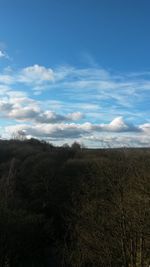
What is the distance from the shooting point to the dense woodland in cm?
2333

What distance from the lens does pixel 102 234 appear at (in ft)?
83.9

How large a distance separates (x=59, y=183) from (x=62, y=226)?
8467 mm

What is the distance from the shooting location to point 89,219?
27922 mm

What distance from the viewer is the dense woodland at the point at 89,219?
23328mm

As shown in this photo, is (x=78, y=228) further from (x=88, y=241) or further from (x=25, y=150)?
(x=25, y=150)

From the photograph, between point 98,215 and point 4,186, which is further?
point 4,186

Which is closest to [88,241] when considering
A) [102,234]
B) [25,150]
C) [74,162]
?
[102,234]

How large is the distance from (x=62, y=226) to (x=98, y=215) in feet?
61.4

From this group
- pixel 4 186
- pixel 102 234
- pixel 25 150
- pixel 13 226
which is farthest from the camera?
pixel 25 150

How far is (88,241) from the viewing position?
26.2 metres

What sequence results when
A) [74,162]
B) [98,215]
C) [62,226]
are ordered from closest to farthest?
1. [98,215]
2. [62,226]
3. [74,162]

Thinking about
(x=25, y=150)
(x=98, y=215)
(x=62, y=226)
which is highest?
(x=25, y=150)

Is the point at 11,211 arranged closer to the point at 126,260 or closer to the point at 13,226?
the point at 13,226

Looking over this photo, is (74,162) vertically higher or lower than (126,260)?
higher
